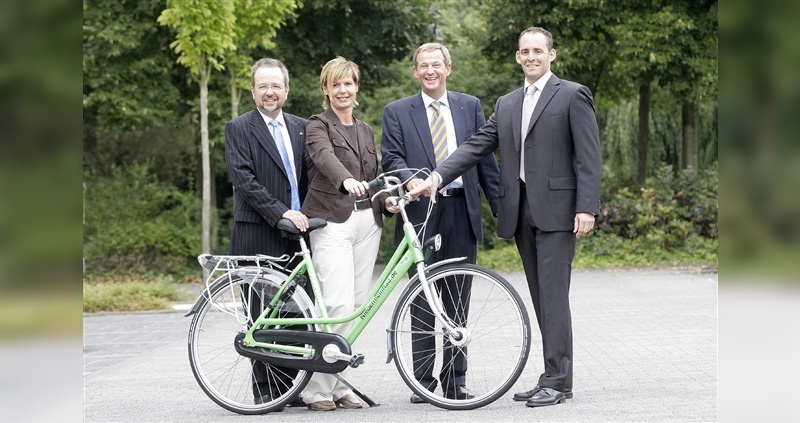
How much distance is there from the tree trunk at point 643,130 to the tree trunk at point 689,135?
2.66 feet

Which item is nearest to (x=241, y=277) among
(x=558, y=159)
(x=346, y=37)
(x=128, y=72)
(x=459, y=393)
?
(x=459, y=393)

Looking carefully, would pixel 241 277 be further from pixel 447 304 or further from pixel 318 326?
pixel 447 304

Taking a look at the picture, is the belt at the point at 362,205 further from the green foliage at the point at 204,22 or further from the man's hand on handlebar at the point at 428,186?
the green foliage at the point at 204,22

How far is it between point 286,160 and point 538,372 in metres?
2.52

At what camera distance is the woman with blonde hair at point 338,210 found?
617 centimetres

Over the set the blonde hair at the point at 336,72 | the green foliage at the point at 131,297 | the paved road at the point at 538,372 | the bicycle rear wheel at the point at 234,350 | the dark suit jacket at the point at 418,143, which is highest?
the blonde hair at the point at 336,72

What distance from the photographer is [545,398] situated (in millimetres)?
5973

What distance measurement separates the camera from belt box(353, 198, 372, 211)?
626 centimetres

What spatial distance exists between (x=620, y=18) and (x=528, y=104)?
56.1 ft

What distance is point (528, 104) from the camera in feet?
20.5

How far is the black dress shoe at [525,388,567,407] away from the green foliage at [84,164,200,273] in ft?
50.2

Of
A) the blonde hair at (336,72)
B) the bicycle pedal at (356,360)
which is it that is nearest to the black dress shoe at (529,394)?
the bicycle pedal at (356,360)

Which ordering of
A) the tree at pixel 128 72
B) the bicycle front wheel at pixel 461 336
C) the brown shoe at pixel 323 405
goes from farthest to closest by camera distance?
1. the tree at pixel 128 72
2. the brown shoe at pixel 323 405
3. the bicycle front wheel at pixel 461 336
